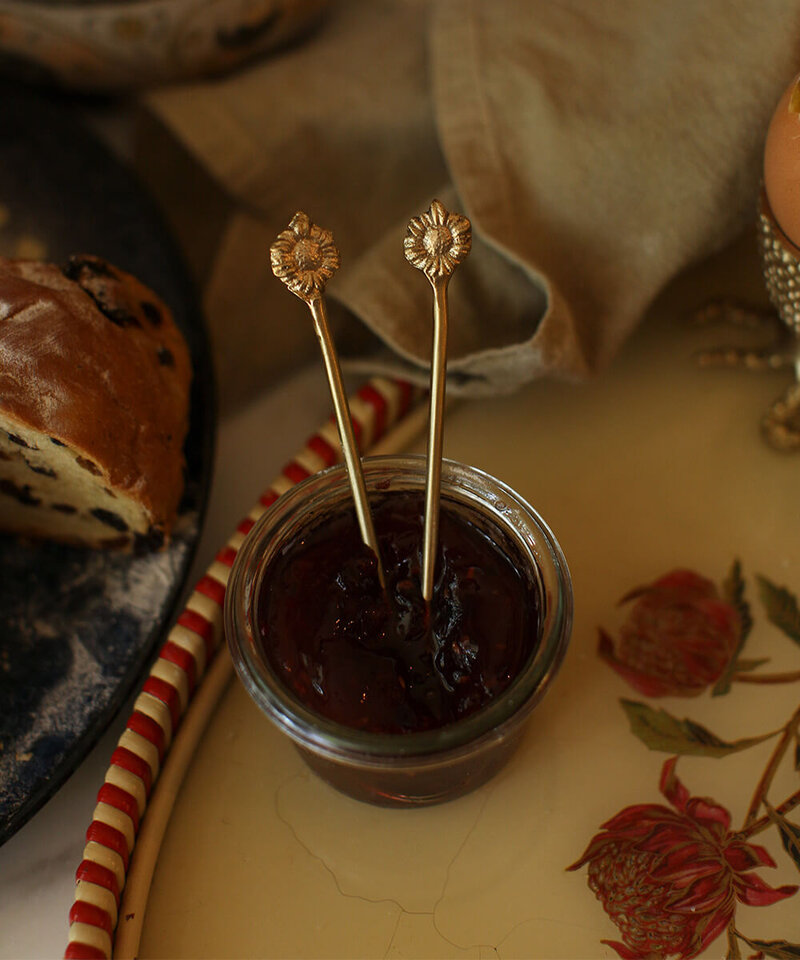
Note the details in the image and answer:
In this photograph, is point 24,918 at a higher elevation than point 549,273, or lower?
lower

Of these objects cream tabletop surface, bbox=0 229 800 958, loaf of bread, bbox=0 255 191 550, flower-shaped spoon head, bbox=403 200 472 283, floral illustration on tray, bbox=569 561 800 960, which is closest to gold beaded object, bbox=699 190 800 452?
cream tabletop surface, bbox=0 229 800 958

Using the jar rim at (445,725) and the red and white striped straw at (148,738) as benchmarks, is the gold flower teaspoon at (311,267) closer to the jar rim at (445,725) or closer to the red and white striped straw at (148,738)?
the jar rim at (445,725)

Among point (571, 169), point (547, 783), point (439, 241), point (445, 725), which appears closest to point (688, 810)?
point (547, 783)

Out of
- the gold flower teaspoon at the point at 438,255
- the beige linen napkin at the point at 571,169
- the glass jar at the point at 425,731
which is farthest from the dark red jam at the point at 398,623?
the beige linen napkin at the point at 571,169

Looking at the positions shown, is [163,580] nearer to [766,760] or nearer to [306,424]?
[306,424]

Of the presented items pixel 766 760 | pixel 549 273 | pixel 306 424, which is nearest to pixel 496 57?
pixel 549 273
